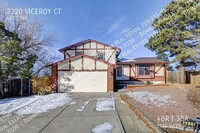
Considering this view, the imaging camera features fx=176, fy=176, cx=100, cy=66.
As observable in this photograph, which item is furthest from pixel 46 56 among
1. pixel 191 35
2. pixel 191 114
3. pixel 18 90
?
pixel 191 114

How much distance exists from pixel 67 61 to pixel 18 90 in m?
5.20

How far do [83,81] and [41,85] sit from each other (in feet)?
13.2

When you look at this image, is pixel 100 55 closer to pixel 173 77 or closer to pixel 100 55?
pixel 100 55

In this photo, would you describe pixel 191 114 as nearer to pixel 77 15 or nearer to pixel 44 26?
pixel 77 15

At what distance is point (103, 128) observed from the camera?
588 cm

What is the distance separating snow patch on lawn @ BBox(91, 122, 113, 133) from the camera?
5.61m

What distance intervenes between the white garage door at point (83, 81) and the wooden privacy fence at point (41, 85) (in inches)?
41.6

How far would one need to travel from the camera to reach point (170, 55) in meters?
22.6

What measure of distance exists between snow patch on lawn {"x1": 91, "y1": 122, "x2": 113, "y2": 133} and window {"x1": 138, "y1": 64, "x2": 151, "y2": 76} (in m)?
16.0

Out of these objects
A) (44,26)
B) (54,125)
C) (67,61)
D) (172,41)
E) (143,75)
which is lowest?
(54,125)

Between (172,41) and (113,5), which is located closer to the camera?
(113,5)

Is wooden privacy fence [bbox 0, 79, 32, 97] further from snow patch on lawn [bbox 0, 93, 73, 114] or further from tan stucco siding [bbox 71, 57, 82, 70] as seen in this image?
tan stucco siding [bbox 71, 57, 82, 70]

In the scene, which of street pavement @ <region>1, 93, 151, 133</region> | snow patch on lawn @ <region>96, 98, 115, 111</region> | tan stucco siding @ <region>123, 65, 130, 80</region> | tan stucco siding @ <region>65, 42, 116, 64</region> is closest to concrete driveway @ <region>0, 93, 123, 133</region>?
street pavement @ <region>1, 93, 151, 133</region>

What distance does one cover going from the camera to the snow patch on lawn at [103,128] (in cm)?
561
